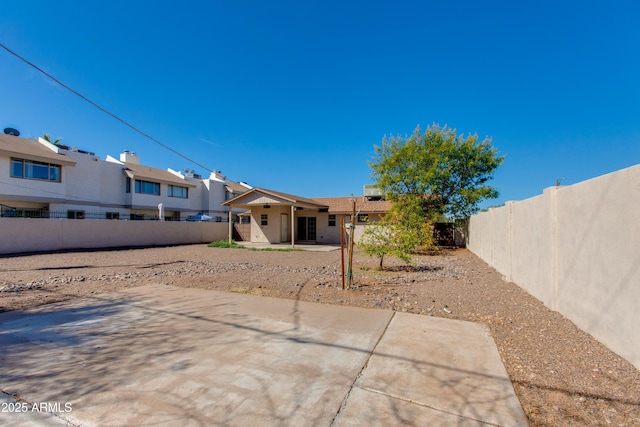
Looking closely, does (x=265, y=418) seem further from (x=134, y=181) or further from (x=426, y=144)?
(x=134, y=181)

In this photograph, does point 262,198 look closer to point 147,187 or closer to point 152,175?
point 152,175

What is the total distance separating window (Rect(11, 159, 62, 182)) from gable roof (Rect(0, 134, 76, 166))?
38 centimetres

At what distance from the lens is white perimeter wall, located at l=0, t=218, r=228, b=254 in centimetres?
1438

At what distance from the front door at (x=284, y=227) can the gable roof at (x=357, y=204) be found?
10.9 ft

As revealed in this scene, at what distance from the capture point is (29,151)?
62.9 feet

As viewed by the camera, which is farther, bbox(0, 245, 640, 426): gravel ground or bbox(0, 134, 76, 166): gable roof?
bbox(0, 134, 76, 166): gable roof

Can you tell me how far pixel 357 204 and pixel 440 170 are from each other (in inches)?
307

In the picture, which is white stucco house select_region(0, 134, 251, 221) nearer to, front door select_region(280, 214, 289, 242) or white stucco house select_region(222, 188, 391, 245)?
white stucco house select_region(222, 188, 391, 245)

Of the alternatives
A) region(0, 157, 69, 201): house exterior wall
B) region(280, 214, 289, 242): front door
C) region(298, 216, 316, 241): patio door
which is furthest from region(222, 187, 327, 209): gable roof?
region(0, 157, 69, 201): house exterior wall

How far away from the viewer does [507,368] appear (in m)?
3.15

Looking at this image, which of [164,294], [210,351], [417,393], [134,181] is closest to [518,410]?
[417,393]

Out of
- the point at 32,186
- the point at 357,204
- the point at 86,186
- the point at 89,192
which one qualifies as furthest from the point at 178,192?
the point at 357,204

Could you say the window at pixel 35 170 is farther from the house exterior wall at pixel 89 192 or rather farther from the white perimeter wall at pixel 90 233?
the white perimeter wall at pixel 90 233

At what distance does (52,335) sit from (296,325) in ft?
10.6
